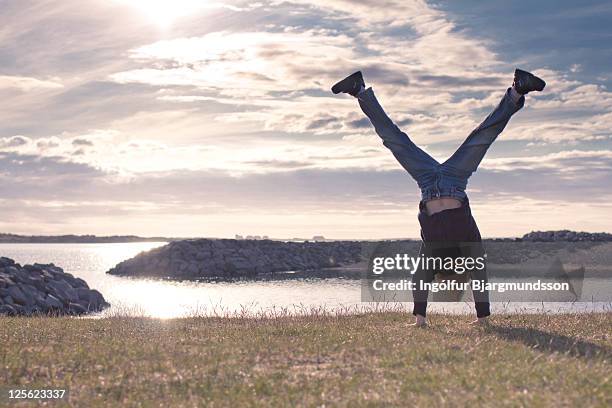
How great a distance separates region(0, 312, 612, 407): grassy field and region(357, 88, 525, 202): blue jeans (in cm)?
258

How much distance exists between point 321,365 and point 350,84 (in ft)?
17.0

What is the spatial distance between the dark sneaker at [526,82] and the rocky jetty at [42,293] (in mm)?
29971

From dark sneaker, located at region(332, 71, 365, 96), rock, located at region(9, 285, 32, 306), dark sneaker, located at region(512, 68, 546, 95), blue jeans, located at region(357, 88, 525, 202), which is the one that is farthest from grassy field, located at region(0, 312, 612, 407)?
rock, located at region(9, 285, 32, 306)

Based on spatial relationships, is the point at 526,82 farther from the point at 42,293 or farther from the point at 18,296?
the point at 42,293

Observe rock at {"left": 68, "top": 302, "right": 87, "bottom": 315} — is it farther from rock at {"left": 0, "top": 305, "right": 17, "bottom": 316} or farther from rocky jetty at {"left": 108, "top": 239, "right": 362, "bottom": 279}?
rocky jetty at {"left": 108, "top": 239, "right": 362, "bottom": 279}

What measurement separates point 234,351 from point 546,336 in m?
5.26

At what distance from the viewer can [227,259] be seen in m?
73.7

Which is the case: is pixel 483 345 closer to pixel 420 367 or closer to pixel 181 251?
pixel 420 367

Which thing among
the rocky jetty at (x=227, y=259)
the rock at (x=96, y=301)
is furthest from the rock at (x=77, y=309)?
the rocky jetty at (x=227, y=259)

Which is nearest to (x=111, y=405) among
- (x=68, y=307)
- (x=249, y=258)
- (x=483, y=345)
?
(x=483, y=345)

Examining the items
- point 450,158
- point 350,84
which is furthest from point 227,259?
point 450,158

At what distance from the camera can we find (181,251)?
76.4 metres

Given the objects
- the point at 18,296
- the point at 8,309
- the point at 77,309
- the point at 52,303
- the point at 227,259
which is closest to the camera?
the point at 8,309

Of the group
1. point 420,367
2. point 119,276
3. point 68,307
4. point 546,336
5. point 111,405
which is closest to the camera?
point 111,405
